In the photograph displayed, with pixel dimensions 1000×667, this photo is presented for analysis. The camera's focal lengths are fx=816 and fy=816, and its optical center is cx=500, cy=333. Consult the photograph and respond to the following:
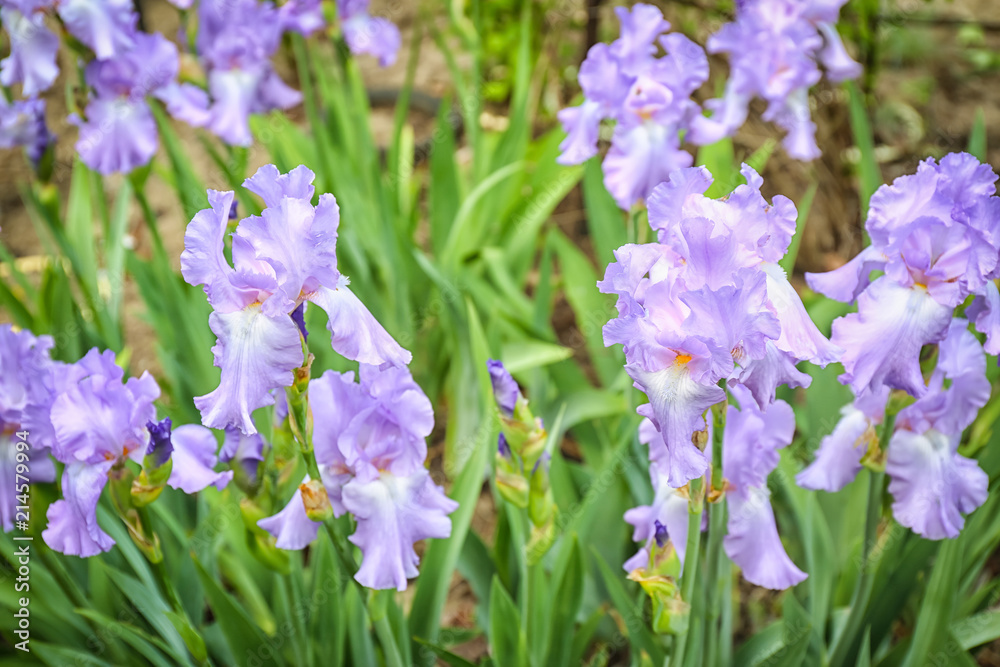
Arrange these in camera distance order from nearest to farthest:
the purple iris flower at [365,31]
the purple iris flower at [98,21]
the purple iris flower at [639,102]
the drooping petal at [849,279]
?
the drooping petal at [849,279] → the purple iris flower at [639,102] → the purple iris flower at [98,21] → the purple iris flower at [365,31]

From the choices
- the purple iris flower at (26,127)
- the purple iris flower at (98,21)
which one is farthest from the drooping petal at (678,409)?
the purple iris flower at (26,127)

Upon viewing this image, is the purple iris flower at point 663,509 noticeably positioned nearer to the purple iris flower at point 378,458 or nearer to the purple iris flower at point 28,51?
the purple iris flower at point 378,458

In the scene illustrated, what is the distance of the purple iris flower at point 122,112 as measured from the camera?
1.71 m

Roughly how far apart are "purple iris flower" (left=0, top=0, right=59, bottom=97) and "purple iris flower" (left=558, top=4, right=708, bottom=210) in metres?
1.08

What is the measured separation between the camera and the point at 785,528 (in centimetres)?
184

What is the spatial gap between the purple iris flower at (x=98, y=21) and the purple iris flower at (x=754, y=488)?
1357 mm

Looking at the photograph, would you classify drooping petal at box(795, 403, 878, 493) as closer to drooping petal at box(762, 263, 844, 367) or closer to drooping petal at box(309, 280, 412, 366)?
drooping petal at box(762, 263, 844, 367)

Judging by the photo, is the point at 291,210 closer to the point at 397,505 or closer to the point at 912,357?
the point at 397,505

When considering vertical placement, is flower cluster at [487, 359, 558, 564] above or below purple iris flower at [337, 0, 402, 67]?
below

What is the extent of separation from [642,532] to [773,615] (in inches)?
34.5

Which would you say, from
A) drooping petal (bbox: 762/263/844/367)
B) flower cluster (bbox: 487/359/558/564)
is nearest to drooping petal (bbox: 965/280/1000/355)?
drooping petal (bbox: 762/263/844/367)

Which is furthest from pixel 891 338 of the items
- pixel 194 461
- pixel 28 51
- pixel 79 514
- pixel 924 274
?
pixel 28 51

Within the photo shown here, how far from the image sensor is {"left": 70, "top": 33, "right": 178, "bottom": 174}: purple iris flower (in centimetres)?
171

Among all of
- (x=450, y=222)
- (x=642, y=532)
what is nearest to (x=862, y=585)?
(x=642, y=532)
